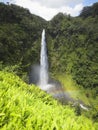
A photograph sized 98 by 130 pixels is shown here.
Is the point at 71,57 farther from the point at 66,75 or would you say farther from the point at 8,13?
the point at 8,13

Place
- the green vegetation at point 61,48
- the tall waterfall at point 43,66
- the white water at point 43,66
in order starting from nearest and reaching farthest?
the green vegetation at point 61,48 < the white water at point 43,66 < the tall waterfall at point 43,66

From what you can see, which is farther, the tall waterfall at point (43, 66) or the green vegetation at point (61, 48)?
the tall waterfall at point (43, 66)

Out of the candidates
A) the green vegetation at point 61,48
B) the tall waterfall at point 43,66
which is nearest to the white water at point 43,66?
the tall waterfall at point 43,66

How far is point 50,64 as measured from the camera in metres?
77.3

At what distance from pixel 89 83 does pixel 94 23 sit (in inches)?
925

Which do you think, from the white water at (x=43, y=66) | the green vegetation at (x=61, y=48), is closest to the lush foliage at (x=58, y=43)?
the green vegetation at (x=61, y=48)

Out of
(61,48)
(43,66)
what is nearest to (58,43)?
(61,48)

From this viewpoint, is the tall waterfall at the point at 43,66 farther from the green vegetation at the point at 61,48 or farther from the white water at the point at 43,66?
the green vegetation at the point at 61,48

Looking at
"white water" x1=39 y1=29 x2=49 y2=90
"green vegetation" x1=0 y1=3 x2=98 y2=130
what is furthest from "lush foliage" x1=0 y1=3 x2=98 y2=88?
"white water" x1=39 y1=29 x2=49 y2=90

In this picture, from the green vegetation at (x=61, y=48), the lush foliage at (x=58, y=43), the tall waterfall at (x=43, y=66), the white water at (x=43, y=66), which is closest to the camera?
the green vegetation at (x=61, y=48)

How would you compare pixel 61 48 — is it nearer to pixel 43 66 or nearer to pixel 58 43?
pixel 58 43

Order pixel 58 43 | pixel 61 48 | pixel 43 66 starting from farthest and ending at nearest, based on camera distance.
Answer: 1. pixel 58 43
2. pixel 61 48
3. pixel 43 66

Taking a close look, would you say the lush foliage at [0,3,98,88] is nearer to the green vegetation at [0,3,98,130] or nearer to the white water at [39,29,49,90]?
the green vegetation at [0,3,98,130]

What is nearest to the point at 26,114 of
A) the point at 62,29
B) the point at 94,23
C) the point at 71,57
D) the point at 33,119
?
the point at 33,119
